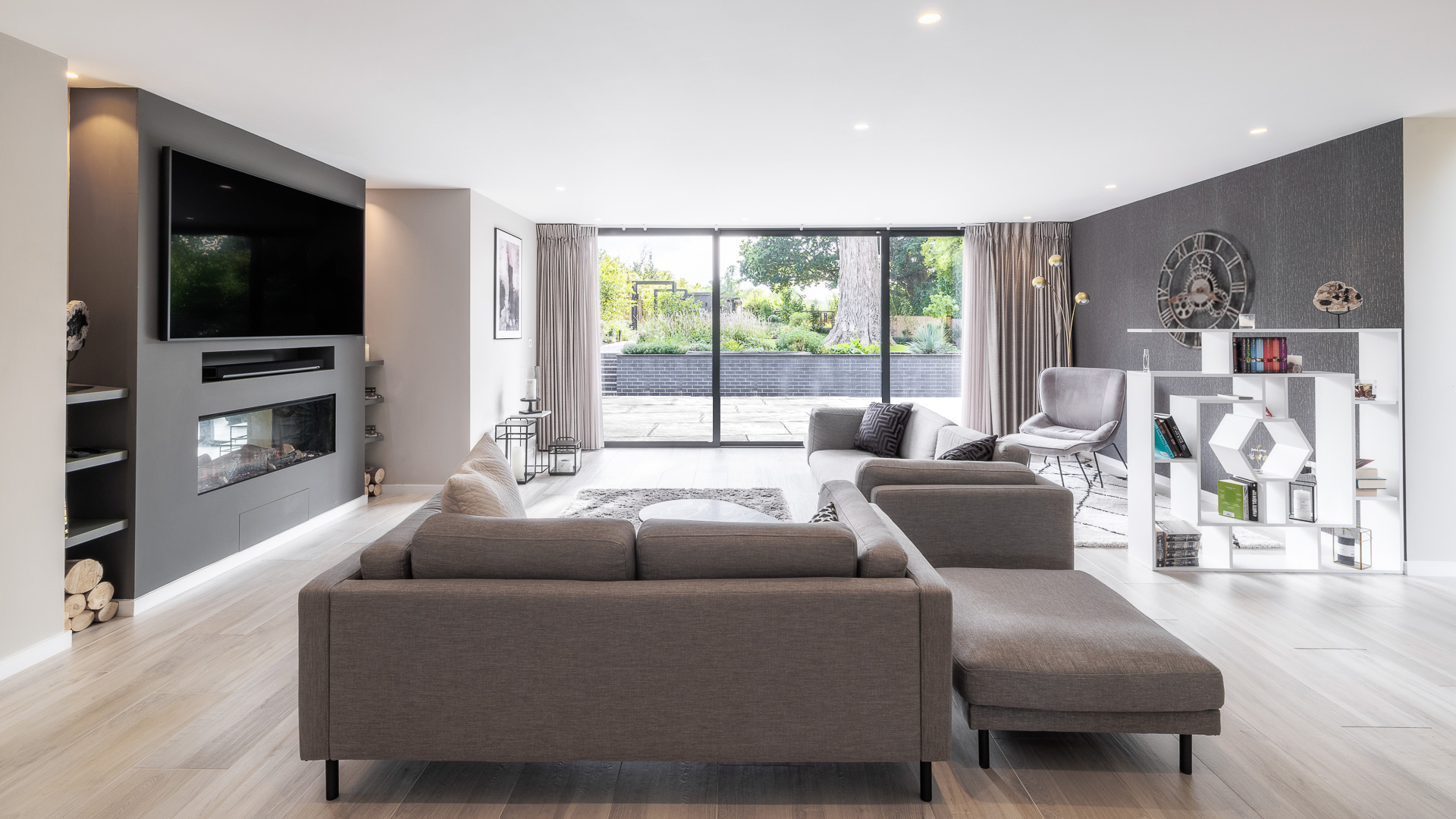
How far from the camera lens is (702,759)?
2.02m

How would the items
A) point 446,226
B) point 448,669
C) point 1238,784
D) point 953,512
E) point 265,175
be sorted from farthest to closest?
point 446,226 → point 265,175 → point 953,512 → point 1238,784 → point 448,669

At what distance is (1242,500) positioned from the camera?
4184 mm

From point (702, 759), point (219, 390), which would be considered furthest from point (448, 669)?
point (219, 390)

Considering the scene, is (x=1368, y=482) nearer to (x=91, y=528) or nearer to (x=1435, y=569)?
(x=1435, y=569)

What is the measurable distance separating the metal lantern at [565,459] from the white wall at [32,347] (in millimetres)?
4199

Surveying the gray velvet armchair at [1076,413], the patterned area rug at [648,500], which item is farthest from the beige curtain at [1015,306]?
the patterned area rug at [648,500]

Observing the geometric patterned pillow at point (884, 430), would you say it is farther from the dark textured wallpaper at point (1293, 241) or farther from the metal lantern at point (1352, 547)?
the metal lantern at point (1352, 547)

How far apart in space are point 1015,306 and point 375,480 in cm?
615

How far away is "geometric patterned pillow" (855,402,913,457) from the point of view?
5.69m

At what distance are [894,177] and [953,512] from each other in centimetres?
321

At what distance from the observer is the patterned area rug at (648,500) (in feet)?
17.7

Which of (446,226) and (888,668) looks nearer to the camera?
(888,668)

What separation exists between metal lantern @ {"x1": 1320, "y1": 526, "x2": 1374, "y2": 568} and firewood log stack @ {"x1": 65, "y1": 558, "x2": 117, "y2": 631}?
606 cm

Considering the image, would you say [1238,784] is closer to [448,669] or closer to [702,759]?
[702,759]
